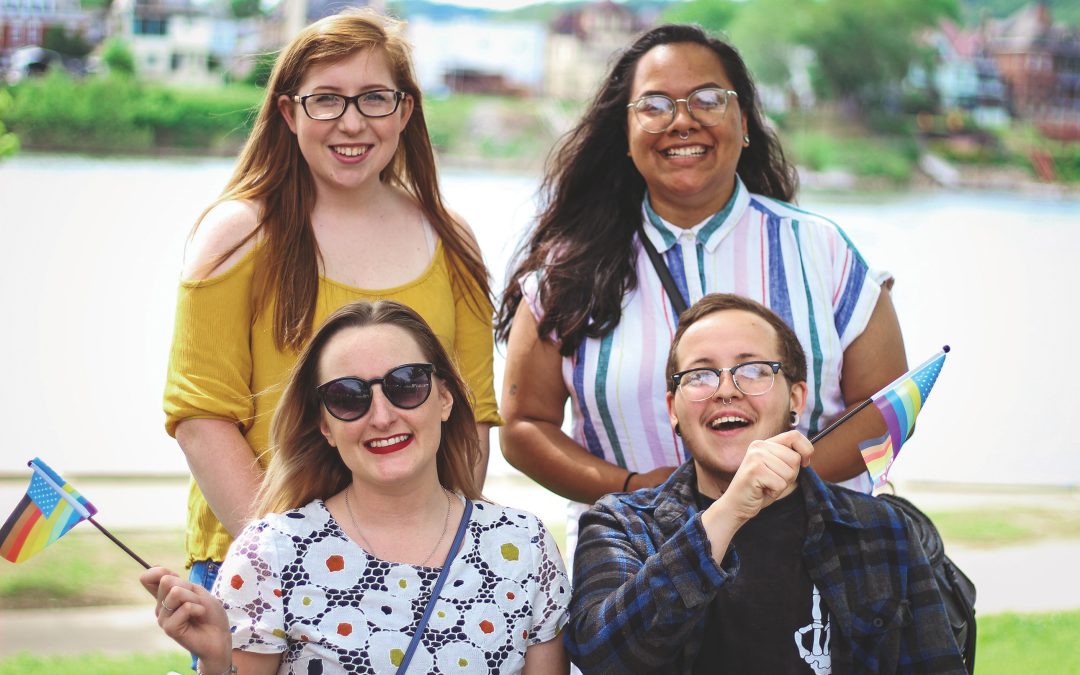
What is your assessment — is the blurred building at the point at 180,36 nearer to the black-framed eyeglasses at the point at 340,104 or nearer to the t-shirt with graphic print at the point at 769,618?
the black-framed eyeglasses at the point at 340,104

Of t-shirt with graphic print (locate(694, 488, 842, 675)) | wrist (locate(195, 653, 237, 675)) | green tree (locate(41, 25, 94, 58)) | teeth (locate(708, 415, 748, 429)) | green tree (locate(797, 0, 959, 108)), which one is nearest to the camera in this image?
wrist (locate(195, 653, 237, 675))

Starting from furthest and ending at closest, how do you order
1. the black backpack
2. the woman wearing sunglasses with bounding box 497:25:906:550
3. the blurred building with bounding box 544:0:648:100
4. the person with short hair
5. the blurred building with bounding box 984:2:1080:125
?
the blurred building with bounding box 984:2:1080:125
the blurred building with bounding box 544:0:648:100
the woman wearing sunglasses with bounding box 497:25:906:550
the black backpack
the person with short hair

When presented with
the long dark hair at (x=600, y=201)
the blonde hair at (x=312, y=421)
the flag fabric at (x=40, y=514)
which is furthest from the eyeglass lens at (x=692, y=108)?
the flag fabric at (x=40, y=514)

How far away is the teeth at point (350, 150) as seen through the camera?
279cm

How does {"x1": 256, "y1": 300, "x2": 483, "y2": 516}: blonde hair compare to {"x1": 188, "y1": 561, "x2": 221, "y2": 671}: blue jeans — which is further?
{"x1": 188, "y1": 561, "x2": 221, "y2": 671}: blue jeans

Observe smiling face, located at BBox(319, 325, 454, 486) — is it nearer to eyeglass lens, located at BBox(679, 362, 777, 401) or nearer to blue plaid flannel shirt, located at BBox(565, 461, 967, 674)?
blue plaid flannel shirt, located at BBox(565, 461, 967, 674)

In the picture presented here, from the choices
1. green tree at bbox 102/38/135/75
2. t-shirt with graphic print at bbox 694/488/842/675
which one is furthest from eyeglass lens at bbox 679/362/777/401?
green tree at bbox 102/38/135/75

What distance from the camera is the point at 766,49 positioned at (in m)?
12.1

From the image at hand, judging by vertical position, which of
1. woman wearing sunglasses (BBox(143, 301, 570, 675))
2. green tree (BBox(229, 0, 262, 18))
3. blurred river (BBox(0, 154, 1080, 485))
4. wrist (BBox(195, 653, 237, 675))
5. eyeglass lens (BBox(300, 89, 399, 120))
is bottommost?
blurred river (BBox(0, 154, 1080, 485))

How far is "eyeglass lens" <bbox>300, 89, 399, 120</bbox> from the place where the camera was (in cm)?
275

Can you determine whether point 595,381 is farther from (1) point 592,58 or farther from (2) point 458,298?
(1) point 592,58

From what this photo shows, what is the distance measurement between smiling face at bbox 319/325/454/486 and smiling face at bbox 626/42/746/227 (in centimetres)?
93

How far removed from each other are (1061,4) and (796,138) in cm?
407

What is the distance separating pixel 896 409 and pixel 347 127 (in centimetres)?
128
